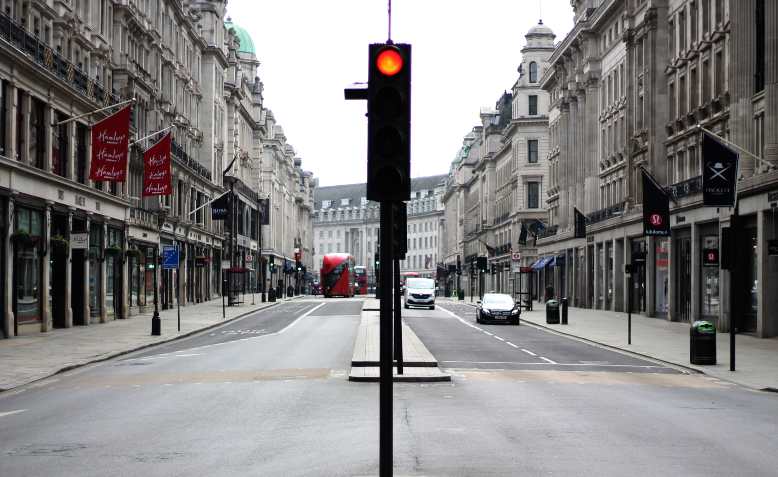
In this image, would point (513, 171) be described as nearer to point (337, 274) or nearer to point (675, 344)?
point (337, 274)

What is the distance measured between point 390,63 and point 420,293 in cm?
6216

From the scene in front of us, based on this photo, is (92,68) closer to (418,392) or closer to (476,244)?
(418,392)

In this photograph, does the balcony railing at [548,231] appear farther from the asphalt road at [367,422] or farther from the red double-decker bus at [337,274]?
the asphalt road at [367,422]

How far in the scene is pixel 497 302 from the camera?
50.5 m

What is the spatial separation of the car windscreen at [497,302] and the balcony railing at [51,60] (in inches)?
765

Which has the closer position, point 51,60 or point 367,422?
point 367,422

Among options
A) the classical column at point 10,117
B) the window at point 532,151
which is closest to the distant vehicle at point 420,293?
the classical column at point 10,117

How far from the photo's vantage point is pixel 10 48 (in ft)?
111

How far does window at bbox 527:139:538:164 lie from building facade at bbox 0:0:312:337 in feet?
113

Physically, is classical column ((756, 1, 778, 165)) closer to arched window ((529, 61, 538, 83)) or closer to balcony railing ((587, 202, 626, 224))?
balcony railing ((587, 202, 626, 224))

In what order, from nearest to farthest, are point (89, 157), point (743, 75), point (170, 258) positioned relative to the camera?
point (170, 258)
point (743, 75)
point (89, 157)

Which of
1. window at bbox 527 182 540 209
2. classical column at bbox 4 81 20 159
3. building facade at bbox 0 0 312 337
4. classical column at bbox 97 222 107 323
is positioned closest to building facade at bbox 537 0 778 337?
window at bbox 527 182 540 209

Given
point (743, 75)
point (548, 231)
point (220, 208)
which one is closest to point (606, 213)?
point (548, 231)

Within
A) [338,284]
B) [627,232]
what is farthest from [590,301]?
[338,284]
